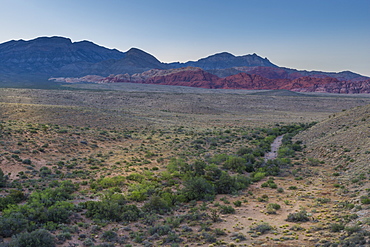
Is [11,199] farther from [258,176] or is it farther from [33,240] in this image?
[258,176]

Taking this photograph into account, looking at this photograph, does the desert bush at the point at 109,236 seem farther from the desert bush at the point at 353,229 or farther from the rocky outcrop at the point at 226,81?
the rocky outcrop at the point at 226,81

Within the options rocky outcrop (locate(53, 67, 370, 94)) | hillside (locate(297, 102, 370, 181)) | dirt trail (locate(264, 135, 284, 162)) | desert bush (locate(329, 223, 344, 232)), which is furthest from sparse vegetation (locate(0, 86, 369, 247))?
rocky outcrop (locate(53, 67, 370, 94))

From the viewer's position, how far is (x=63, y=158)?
2083 centimetres

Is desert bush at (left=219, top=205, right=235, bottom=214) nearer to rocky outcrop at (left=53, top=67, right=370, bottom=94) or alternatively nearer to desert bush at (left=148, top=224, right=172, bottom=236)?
desert bush at (left=148, top=224, right=172, bottom=236)

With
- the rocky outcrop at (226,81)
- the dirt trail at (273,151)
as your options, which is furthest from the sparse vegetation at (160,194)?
the rocky outcrop at (226,81)

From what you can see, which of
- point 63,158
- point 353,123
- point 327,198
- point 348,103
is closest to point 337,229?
point 327,198

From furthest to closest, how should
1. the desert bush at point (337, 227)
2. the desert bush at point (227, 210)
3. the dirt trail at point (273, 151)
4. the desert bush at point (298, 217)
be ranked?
1. the dirt trail at point (273, 151)
2. the desert bush at point (227, 210)
3. the desert bush at point (298, 217)
4. the desert bush at point (337, 227)

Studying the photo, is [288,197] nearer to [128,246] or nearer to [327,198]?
[327,198]

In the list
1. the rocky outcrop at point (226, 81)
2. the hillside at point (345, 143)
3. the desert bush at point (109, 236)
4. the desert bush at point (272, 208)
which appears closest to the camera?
the desert bush at point (109, 236)

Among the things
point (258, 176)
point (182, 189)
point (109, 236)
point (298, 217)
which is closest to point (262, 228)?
point (298, 217)

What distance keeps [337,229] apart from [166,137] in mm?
23906

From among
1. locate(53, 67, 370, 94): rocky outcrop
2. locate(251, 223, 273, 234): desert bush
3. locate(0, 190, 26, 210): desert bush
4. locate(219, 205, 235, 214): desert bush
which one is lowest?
locate(219, 205, 235, 214): desert bush

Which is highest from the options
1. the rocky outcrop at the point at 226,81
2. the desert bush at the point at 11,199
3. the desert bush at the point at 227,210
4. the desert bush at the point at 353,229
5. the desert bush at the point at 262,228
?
the rocky outcrop at the point at 226,81

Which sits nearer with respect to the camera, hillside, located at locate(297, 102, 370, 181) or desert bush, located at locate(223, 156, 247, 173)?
hillside, located at locate(297, 102, 370, 181)
